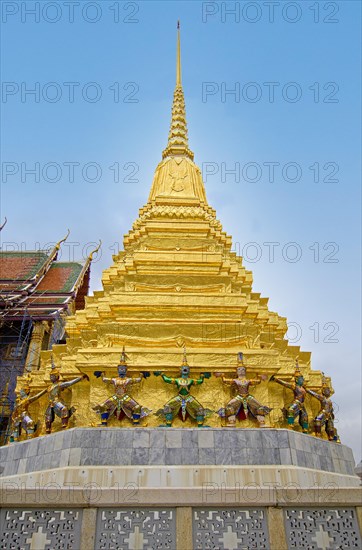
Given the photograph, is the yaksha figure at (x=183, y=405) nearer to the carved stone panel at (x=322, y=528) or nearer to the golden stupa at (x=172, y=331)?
the golden stupa at (x=172, y=331)

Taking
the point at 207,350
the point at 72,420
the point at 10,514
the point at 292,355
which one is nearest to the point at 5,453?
the point at 72,420

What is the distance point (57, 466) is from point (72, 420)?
1.48m

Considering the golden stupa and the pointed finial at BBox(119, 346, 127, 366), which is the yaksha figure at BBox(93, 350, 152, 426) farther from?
the pointed finial at BBox(119, 346, 127, 366)

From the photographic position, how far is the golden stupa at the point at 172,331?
32.3 ft

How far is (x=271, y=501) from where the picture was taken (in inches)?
234

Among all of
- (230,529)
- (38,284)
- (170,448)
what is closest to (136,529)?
(230,529)

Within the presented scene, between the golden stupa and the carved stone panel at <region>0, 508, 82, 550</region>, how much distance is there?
3.45 meters

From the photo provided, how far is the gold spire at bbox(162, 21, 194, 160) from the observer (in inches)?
757

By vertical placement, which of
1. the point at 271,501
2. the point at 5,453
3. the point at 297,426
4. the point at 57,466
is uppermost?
the point at 297,426

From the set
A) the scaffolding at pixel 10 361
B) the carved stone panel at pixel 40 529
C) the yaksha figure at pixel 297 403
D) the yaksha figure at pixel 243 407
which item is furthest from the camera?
the scaffolding at pixel 10 361

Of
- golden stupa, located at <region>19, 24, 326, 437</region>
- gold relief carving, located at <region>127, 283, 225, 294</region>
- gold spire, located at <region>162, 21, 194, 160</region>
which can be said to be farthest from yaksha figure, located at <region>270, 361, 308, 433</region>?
gold spire, located at <region>162, 21, 194, 160</region>

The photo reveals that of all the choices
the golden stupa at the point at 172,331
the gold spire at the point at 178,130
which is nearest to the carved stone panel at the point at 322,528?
the golden stupa at the point at 172,331

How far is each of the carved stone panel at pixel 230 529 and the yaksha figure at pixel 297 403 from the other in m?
4.28

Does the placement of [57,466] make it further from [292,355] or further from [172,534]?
[292,355]
